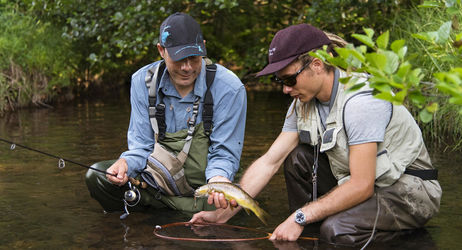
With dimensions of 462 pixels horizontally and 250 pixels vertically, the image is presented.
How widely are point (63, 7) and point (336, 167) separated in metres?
Answer: 8.97

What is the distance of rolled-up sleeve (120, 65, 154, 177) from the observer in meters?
4.96

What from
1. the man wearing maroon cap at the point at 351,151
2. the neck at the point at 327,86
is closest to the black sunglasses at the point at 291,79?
the man wearing maroon cap at the point at 351,151

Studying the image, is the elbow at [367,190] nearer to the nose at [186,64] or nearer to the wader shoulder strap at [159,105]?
the wader shoulder strap at [159,105]

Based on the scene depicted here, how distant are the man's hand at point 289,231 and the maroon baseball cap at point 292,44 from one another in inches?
Answer: 38.6

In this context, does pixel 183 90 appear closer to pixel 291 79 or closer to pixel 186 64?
pixel 186 64

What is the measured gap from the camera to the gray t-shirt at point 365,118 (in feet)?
13.0

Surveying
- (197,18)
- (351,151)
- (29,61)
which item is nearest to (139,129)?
(351,151)

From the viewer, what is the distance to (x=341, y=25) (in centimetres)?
1148

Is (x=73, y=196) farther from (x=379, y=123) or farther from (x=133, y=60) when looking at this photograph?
(x=133, y=60)

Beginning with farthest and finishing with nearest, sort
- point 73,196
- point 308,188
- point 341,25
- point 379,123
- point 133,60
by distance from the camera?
point 133,60
point 341,25
point 73,196
point 308,188
point 379,123

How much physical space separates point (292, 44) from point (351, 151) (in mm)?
757

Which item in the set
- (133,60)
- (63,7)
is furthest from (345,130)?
(133,60)

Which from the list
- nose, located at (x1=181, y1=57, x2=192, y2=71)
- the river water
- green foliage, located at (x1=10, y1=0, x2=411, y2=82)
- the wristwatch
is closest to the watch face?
the wristwatch

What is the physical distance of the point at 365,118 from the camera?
157 inches
